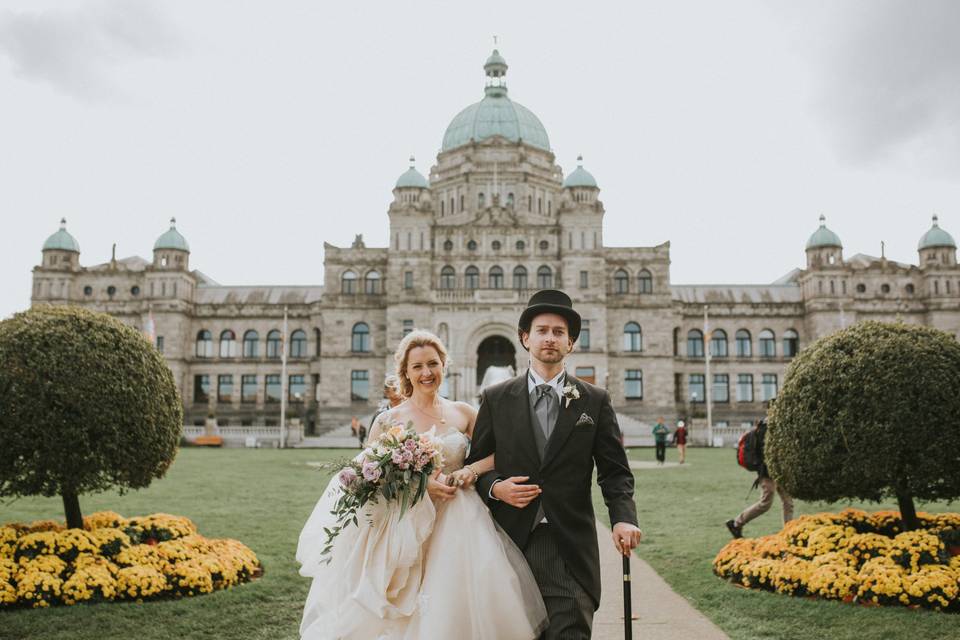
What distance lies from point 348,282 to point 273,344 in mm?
8249

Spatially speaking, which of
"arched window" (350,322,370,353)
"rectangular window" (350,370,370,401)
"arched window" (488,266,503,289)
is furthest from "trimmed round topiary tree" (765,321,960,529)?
"arched window" (350,322,370,353)

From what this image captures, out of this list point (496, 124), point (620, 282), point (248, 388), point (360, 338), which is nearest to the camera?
point (360, 338)

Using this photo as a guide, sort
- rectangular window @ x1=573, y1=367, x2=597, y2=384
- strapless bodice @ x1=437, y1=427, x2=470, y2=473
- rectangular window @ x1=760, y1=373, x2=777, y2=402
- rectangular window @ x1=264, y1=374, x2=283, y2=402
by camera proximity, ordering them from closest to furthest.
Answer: strapless bodice @ x1=437, y1=427, x2=470, y2=473, rectangular window @ x1=573, y1=367, x2=597, y2=384, rectangular window @ x1=760, y1=373, x2=777, y2=402, rectangular window @ x1=264, y1=374, x2=283, y2=402

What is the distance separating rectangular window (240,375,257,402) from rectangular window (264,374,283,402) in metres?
0.86

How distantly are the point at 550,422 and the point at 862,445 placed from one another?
218 inches

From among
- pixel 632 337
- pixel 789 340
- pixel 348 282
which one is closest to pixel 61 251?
pixel 348 282

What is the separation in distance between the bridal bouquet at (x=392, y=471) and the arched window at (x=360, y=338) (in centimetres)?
4930

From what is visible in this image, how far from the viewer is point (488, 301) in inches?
2000

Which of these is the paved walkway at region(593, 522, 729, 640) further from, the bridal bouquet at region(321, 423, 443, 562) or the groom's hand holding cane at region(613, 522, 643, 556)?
the bridal bouquet at region(321, 423, 443, 562)

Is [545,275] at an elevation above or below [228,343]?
above

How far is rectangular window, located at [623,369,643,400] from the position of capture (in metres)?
53.6

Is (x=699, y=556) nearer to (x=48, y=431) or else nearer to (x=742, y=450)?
(x=742, y=450)

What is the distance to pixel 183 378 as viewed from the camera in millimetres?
57438

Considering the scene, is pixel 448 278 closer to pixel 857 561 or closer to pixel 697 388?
pixel 697 388
